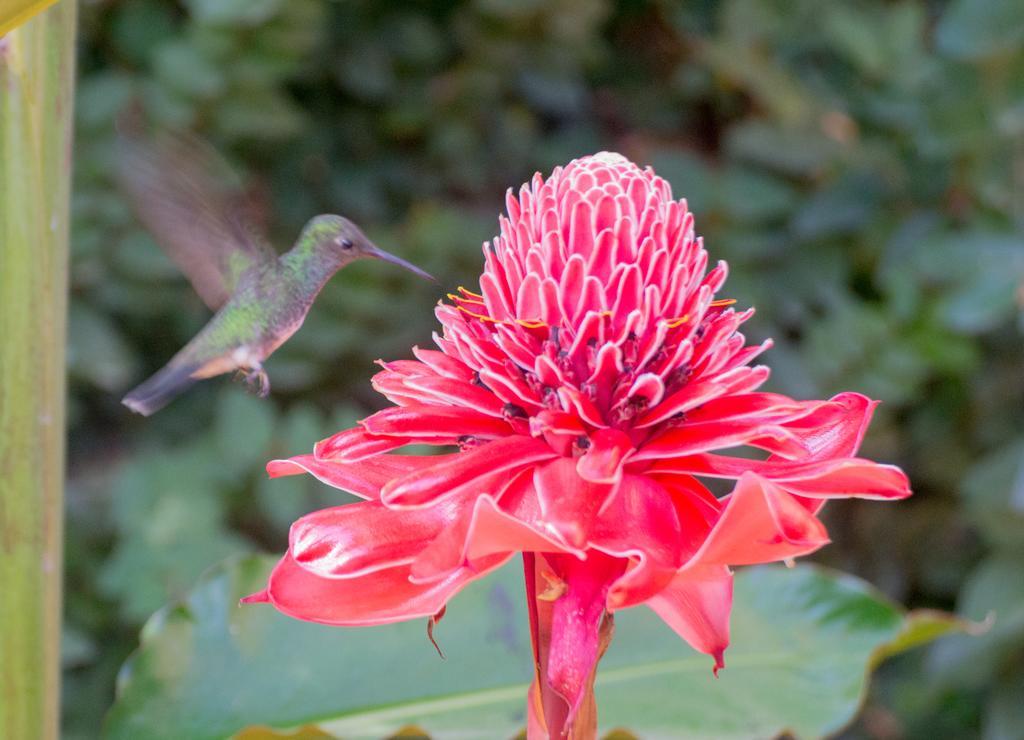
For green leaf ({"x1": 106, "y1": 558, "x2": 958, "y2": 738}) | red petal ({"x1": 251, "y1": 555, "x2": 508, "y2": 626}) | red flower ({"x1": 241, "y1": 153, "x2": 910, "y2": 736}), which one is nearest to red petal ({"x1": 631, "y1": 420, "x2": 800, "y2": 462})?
red flower ({"x1": 241, "y1": 153, "x2": 910, "y2": 736})

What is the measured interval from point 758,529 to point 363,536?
20 cm

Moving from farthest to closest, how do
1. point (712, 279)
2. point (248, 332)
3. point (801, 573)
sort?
point (801, 573) → point (248, 332) → point (712, 279)

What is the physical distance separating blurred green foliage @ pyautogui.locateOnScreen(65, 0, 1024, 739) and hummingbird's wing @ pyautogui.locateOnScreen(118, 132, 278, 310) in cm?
64

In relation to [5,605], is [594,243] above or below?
above

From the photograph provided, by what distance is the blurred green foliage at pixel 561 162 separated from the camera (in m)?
1.66

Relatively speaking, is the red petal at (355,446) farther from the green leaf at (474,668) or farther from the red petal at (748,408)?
the green leaf at (474,668)

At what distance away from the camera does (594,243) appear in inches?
25.2

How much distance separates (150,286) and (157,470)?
1.05ft

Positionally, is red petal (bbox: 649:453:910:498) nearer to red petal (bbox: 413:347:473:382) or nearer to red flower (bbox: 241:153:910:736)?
red flower (bbox: 241:153:910:736)

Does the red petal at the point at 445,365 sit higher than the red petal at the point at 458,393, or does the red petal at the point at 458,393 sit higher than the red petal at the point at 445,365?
the red petal at the point at 445,365

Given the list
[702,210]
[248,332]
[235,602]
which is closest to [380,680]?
[235,602]

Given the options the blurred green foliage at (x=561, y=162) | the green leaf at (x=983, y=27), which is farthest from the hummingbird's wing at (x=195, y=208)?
the green leaf at (x=983, y=27)

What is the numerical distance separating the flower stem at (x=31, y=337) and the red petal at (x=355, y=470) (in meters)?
0.15

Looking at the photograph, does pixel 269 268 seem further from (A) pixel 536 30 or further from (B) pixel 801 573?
(A) pixel 536 30
